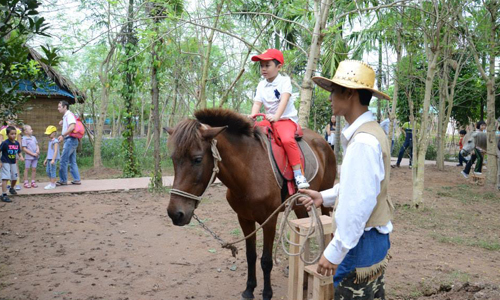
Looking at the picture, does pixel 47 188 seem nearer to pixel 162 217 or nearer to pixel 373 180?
pixel 162 217

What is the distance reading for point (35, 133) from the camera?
13.6m

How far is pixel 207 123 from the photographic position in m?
3.24

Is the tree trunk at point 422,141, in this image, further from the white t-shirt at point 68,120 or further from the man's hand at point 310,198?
the white t-shirt at point 68,120

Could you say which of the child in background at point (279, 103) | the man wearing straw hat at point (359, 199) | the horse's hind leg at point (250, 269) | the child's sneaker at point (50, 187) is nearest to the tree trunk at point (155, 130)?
the child's sneaker at point (50, 187)

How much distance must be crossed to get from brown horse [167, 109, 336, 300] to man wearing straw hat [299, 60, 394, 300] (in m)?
1.25

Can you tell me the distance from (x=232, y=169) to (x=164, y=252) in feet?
7.96

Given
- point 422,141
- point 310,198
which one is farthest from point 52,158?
point 422,141

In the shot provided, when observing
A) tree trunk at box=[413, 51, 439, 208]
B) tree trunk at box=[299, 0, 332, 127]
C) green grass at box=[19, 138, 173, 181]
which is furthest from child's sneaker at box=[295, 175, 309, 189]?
green grass at box=[19, 138, 173, 181]

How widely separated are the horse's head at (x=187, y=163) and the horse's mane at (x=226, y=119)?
0.33m

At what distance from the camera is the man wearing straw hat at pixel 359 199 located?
1.63 m

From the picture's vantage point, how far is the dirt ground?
3.74 meters

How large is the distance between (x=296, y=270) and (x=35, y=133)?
45.4 feet

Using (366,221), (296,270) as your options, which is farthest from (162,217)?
(366,221)

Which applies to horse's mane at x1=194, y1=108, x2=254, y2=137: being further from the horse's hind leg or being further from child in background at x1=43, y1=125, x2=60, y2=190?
child in background at x1=43, y1=125, x2=60, y2=190
